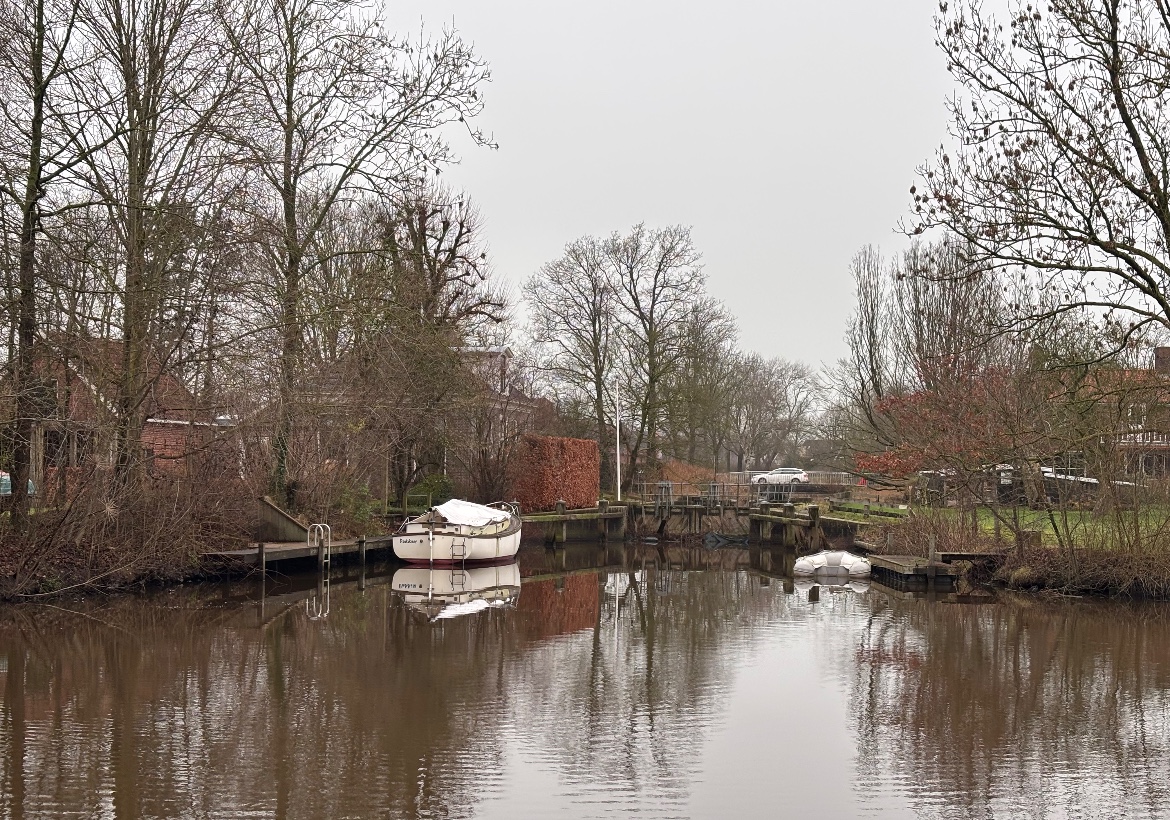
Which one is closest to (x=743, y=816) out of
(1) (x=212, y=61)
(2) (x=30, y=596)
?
(2) (x=30, y=596)

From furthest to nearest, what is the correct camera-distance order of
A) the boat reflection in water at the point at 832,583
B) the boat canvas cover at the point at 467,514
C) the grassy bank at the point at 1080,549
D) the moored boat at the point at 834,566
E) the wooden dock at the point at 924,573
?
the boat canvas cover at the point at 467,514, the moored boat at the point at 834,566, the boat reflection in water at the point at 832,583, the wooden dock at the point at 924,573, the grassy bank at the point at 1080,549

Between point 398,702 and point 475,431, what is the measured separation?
22602 millimetres

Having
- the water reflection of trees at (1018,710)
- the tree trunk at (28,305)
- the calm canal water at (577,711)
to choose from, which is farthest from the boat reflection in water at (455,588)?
the water reflection of trees at (1018,710)

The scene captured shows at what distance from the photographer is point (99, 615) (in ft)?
54.0

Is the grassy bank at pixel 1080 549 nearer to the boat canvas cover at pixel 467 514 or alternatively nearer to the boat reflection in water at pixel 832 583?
the boat reflection in water at pixel 832 583

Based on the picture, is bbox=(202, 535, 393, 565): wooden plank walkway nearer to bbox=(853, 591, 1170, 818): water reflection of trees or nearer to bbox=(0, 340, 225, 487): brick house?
bbox=(0, 340, 225, 487): brick house

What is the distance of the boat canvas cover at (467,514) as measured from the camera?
2600 cm

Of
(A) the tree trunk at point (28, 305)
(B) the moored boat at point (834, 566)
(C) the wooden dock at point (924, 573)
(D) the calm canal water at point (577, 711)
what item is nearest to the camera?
(D) the calm canal water at point (577, 711)

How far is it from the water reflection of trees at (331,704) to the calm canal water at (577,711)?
39 mm

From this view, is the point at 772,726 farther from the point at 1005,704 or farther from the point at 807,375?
the point at 807,375

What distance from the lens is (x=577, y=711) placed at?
11.2 metres

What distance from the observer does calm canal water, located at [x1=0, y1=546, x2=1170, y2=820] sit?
8.21 meters

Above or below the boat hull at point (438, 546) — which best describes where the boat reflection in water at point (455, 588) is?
below

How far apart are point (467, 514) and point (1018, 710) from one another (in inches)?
658
